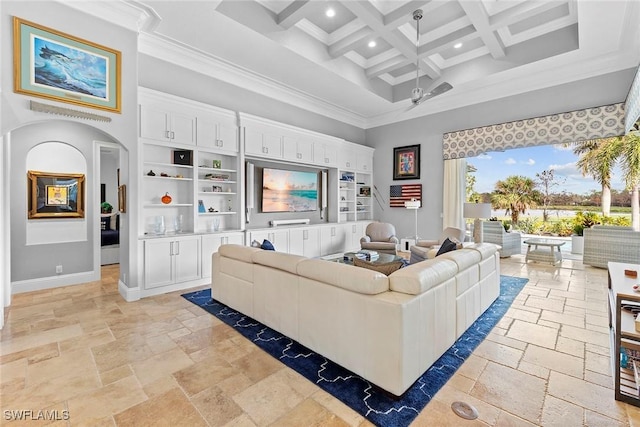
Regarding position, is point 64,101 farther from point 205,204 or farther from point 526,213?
point 526,213

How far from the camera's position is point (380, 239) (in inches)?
252

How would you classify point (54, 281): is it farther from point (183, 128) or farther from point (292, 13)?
point (292, 13)

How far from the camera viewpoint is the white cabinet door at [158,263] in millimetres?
3967

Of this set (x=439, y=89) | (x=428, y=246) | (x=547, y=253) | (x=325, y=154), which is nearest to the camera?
(x=439, y=89)

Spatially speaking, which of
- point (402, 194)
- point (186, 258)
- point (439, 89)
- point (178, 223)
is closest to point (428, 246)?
point (402, 194)

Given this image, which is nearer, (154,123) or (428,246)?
(154,123)

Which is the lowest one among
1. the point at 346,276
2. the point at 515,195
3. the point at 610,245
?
the point at 610,245

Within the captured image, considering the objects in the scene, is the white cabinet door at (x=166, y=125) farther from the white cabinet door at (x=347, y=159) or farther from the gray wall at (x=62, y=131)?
the white cabinet door at (x=347, y=159)

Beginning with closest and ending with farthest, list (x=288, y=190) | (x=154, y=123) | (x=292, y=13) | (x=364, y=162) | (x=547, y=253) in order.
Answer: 1. (x=292, y=13)
2. (x=154, y=123)
3. (x=547, y=253)
4. (x=288, y=190)
5. (x=364, y=162)

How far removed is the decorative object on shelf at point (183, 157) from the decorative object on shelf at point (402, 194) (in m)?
5.04

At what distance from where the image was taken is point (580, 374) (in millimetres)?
2191

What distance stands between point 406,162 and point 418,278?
5854mm

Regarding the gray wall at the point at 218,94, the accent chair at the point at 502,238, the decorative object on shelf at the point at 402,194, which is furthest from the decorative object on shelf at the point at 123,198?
the accent chair at the point at 502,238

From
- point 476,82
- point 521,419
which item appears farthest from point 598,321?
point 476,82
